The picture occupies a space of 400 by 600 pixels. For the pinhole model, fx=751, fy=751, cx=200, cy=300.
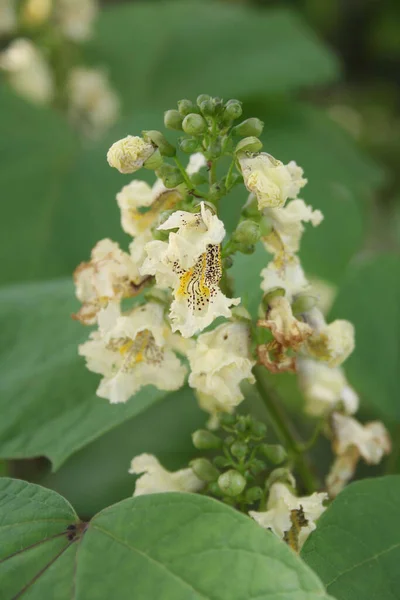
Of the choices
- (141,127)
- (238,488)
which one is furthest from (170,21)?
(238,488)

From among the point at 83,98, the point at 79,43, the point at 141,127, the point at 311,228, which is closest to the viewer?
the point at 311,228

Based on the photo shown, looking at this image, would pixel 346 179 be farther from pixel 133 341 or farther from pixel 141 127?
pixel 133 341

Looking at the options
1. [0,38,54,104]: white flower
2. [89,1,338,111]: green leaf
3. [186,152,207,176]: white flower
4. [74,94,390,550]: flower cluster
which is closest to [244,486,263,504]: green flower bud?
[74,94,390,550]: flower cluster

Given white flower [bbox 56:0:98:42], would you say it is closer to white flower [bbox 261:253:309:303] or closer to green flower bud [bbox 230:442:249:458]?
white flower [bbox 261:253:309:303]

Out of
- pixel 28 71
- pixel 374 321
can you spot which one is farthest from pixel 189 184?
pixel 28 71

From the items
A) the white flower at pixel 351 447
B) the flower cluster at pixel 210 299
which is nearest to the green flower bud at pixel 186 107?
the flower cluster at pixel 210 299

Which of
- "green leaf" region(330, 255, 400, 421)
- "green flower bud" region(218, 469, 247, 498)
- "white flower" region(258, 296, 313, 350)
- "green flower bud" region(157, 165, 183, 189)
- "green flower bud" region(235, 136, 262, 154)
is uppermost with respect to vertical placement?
"green flower bud" region(235, 136, 262, 154)

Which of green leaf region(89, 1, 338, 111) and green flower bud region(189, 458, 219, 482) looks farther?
green leaf region(89, 1, 338, 111)
